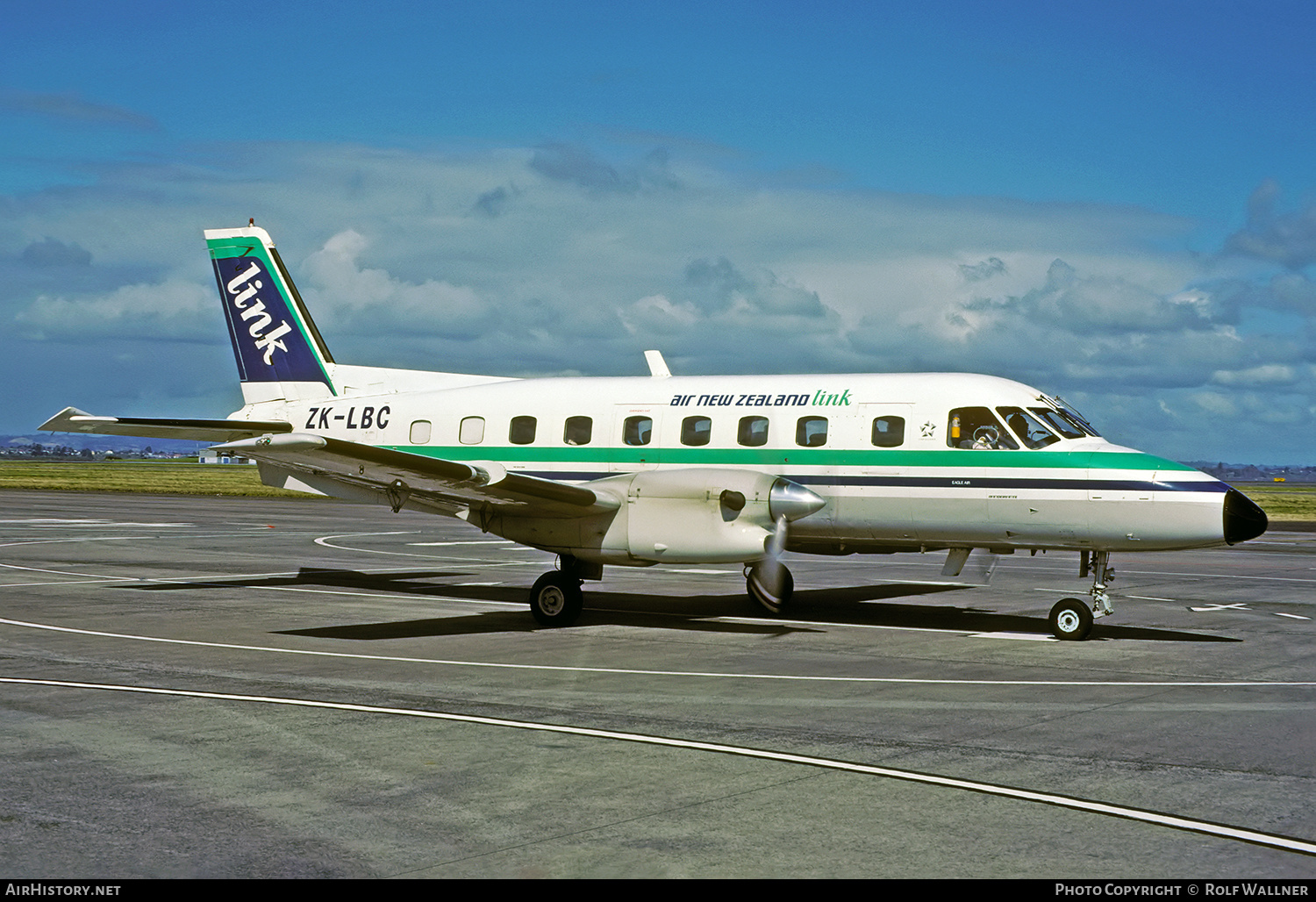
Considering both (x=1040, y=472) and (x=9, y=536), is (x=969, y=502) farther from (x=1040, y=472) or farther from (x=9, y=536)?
(x=9, y=536)

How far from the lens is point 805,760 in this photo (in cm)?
942

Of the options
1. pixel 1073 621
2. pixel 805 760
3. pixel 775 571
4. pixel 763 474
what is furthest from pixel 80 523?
pixel 805 760

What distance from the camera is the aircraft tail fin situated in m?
23.3

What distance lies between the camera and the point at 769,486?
657 inches

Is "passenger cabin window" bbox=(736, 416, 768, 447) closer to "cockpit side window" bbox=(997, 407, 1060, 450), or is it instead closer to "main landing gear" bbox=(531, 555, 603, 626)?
"main landing gear" bbox=(531, 555, 603, 626)

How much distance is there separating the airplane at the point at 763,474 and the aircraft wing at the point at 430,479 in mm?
40

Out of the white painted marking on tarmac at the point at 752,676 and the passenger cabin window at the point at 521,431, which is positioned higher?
the passenger cabin window at the point at 521,431

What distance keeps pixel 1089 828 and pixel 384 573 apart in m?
20.2

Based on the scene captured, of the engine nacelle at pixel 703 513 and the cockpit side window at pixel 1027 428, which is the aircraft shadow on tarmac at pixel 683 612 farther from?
the cockpit side window at pixel 1027 428

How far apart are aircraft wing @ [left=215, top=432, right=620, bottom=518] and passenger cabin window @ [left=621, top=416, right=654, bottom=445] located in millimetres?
2144

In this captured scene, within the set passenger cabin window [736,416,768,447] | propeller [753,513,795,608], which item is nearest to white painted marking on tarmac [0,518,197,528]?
propeller [753,513,795,608]

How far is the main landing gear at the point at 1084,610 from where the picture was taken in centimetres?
1680

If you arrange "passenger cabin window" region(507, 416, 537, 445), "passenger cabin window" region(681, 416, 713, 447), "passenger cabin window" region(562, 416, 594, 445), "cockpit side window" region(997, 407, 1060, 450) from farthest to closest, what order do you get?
"passenger cabin window" region(507, 416, 537, 445)
"passenger cabin window" region(562, 416, 594, 445)
"passenger cabin window" region(681, 416, 713, 447)
"cockpit side window" region(997, 407, 1060, 450)

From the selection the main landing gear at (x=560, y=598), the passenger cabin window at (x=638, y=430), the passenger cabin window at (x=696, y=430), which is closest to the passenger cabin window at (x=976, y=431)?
the passenger cabin window at (x=696, y=430)
